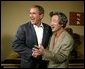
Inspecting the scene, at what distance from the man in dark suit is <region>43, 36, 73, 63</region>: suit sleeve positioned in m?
0.30

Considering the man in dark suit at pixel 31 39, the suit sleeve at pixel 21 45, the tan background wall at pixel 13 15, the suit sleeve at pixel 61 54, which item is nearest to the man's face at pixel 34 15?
the man in dark suit at pixel 31 39

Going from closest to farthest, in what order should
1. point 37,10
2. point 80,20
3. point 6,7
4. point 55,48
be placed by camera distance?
point 55,48, point 37,10, point 6,7, point 80,20

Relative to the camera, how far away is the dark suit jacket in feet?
7.41

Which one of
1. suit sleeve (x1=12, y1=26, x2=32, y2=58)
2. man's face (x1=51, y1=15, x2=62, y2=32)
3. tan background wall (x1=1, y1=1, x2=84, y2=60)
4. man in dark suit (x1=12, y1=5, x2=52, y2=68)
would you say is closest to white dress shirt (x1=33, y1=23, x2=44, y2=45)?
man in dark suit (x1=12, y1=5, x2=52, y2=68)

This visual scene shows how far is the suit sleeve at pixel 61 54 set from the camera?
1.98 m

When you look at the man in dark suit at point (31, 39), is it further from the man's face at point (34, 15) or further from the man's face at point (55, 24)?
the man's face at point (55, 24)

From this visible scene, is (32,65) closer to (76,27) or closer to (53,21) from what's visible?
(53,21)

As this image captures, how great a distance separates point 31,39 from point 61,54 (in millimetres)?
454

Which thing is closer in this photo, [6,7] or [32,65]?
[32,65]

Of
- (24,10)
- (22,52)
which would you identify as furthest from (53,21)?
(24,10)

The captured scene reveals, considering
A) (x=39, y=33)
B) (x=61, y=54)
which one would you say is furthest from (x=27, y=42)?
(x=61, y=54)

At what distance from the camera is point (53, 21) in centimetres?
215

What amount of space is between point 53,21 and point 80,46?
6.49ft

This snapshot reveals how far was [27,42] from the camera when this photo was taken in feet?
7.55
